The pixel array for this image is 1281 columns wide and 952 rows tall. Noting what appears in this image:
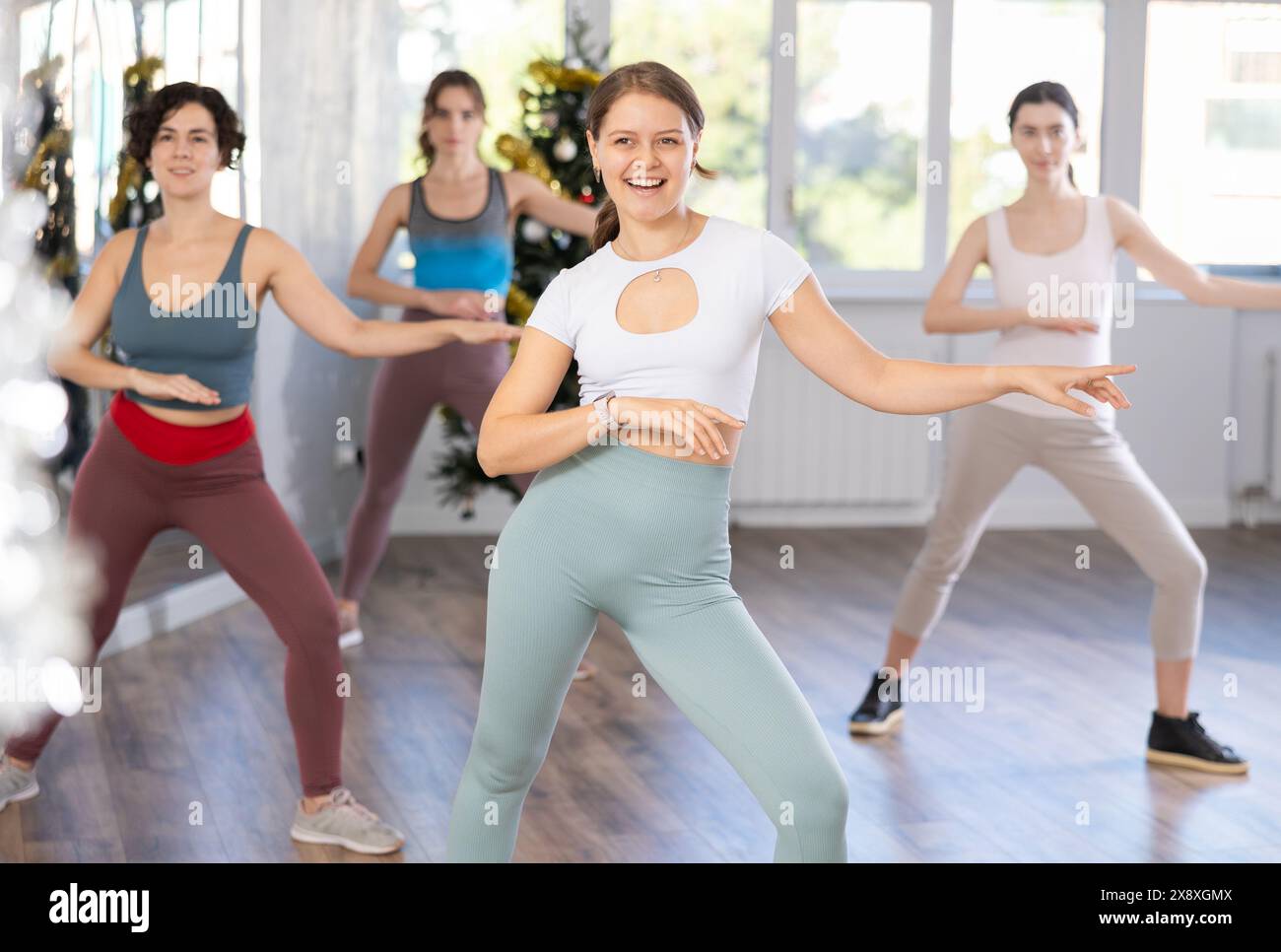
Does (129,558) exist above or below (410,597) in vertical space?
above

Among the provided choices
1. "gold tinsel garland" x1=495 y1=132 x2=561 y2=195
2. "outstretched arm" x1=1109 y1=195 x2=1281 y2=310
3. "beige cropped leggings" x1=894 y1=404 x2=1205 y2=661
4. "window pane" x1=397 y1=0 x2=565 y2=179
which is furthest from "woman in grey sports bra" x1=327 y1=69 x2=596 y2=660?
"window pane" x1=397 y1=0 x2=565 y2=179

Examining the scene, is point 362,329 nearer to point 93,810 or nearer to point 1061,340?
point 93,810

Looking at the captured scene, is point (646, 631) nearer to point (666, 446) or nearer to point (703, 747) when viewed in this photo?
point (666, 446)

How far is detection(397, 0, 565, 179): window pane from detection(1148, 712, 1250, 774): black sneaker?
12.5ft

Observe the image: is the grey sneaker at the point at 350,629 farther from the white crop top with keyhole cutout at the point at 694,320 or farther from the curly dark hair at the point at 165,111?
the white crop top with keyhole cutout at the point at 694,320

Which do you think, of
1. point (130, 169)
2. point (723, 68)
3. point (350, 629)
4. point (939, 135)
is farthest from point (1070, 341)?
point (723, 68)

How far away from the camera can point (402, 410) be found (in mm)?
4695

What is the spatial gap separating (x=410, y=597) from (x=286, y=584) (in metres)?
2.61

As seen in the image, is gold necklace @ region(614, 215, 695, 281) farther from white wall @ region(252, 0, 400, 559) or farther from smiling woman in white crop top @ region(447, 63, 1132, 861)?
white wall @ region(252, 0, 400, 559)

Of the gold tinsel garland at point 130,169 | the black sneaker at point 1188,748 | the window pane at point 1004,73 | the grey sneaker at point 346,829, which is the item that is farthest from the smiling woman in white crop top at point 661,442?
the window pane at point 1004,73

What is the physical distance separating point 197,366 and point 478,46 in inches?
155

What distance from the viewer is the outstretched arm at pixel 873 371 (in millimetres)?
2182

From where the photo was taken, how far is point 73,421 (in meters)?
4.34

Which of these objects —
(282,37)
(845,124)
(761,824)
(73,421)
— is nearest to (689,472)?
(761,824)
